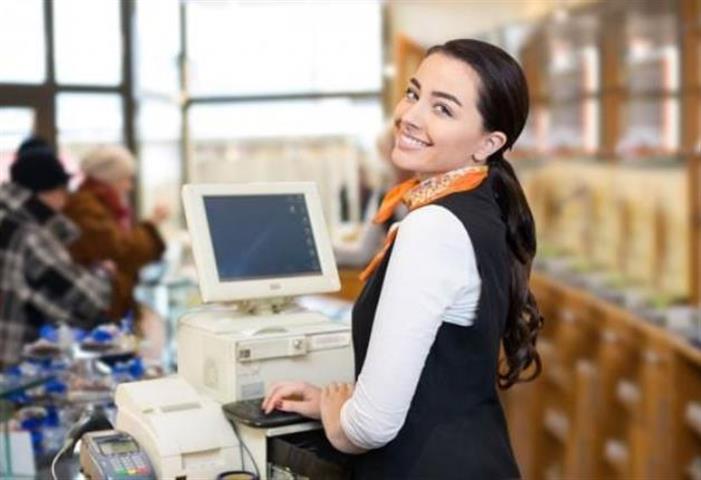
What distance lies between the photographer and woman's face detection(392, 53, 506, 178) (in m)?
1.81

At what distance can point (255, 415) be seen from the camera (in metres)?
1.96

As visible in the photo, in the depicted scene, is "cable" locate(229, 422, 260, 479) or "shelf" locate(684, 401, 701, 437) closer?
"cable" locate(229, 422, 260, 479)

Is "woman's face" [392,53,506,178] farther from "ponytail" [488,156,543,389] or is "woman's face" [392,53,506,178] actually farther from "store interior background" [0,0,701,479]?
"store interior background" [0,0,701,479]

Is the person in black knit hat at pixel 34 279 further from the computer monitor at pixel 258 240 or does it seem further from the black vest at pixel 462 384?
the black vest at pixel 462 384

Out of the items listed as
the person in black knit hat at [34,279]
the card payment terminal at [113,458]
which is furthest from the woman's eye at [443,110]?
the person in black knit hat at [34,279]

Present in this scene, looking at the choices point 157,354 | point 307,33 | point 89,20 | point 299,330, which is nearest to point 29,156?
point 157,354

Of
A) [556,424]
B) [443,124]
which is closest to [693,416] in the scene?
[556,424]

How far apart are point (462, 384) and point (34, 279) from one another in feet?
8.01

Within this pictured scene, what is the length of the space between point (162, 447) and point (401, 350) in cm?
52

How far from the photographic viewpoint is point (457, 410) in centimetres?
182

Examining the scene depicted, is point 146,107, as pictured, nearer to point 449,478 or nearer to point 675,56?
point 675,56

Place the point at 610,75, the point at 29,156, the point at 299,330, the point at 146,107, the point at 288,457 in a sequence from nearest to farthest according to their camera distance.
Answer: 1. the point at 288,457
2. the point at 299,330
3. the point at 29,156
4. the point at 610,75
5. the point at 146,107

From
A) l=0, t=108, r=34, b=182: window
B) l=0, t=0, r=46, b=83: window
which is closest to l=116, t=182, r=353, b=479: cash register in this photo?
l=0, t=108, r=34, b=182: window

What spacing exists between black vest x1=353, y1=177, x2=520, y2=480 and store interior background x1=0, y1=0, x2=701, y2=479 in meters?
1.67
